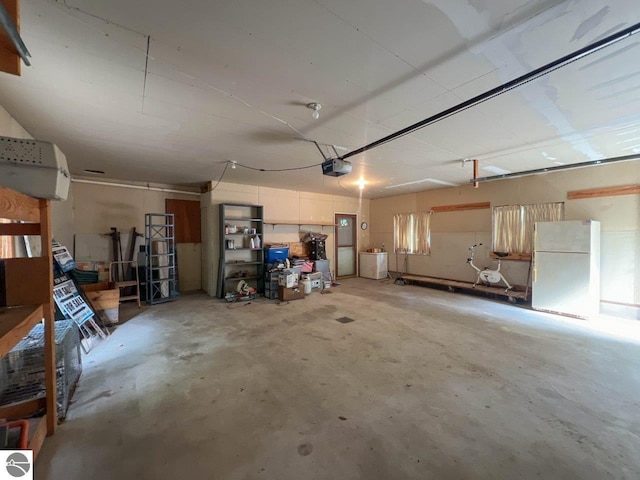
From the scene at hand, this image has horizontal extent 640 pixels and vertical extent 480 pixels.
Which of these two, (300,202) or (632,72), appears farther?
(300,202)

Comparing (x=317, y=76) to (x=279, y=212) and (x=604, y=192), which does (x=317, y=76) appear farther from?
(x=604, y=192)

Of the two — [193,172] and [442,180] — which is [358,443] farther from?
[442,180]

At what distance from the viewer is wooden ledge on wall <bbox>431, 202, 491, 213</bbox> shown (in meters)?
6.06

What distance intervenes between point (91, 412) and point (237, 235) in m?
4.18

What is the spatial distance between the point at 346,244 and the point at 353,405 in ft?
21.2

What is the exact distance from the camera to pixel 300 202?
7227 mm

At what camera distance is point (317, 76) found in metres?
1.97

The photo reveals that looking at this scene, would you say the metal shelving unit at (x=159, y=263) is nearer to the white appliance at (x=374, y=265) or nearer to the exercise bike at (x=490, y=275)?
the white appliance at (x=374, y=265)

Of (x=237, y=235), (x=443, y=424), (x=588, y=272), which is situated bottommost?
(x=443, y=424)

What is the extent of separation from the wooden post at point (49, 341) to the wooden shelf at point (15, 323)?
0.17 meters

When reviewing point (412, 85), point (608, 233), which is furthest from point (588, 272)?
point (412, 85)

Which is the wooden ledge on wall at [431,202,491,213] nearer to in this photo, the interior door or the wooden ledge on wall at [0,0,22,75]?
the interior door

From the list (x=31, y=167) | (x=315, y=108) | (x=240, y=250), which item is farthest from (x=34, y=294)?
(x=240, y=250)

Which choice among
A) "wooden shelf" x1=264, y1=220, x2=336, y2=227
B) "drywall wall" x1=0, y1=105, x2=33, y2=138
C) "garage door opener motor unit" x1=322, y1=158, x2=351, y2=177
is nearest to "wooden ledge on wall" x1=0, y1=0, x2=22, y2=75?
"drywall wall" x1=0, y1=105, x2=33, y2=138
